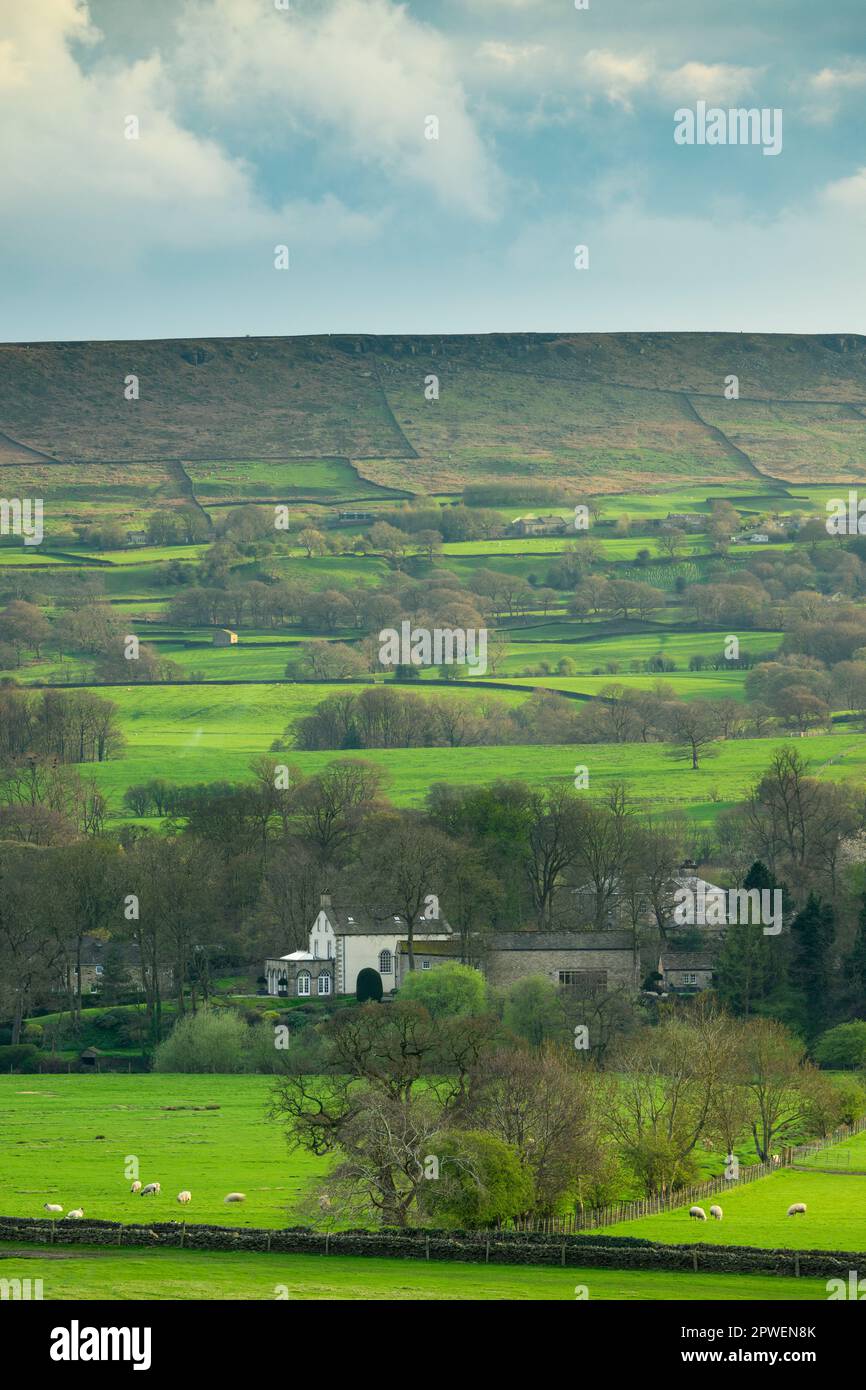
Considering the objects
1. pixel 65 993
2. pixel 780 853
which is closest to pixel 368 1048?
pixel 65 993

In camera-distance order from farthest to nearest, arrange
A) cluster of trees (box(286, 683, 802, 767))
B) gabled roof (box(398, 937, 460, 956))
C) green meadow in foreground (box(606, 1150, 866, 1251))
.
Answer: cluster of trees (box(286, 683, 802, 767)) < gabled roof (box(398, 937, 460, 956)) < green meadow in foreground (box(606, 1150, 866, 1251))

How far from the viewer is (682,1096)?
6575cm

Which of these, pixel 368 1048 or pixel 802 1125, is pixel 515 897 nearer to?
pixel 802 1125

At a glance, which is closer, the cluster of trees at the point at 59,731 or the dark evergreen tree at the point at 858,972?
the dark evergreen tree at the point at 858,972

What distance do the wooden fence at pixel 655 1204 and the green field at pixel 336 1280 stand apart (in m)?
4.27

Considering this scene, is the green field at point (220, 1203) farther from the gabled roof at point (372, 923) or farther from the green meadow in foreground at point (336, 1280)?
the gabled roof at point (372, 923)

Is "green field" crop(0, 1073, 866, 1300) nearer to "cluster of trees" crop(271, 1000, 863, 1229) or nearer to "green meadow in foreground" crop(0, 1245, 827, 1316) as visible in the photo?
"green meadow in foreground" crop(0, 1245, 827, 1316)

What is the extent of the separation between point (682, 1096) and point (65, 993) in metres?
41.3

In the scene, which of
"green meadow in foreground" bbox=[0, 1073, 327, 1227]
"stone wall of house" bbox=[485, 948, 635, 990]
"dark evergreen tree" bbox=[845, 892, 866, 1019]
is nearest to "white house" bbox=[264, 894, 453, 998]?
"stone wall of house" bbox=[485, 948, 635, 990]

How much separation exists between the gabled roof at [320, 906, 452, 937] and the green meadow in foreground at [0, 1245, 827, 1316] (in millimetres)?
50842

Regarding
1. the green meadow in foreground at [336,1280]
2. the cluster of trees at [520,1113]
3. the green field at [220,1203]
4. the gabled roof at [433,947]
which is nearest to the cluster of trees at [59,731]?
the gabled roof at [433,947]

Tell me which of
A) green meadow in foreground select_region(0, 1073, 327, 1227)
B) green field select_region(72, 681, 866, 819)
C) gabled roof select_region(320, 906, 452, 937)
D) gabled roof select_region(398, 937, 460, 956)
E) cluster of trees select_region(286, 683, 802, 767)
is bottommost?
green meadow in foreground select_region(0, 1073, 327, 1227)

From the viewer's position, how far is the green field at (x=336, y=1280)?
46125 mm

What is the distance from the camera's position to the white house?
101688 millimetres
